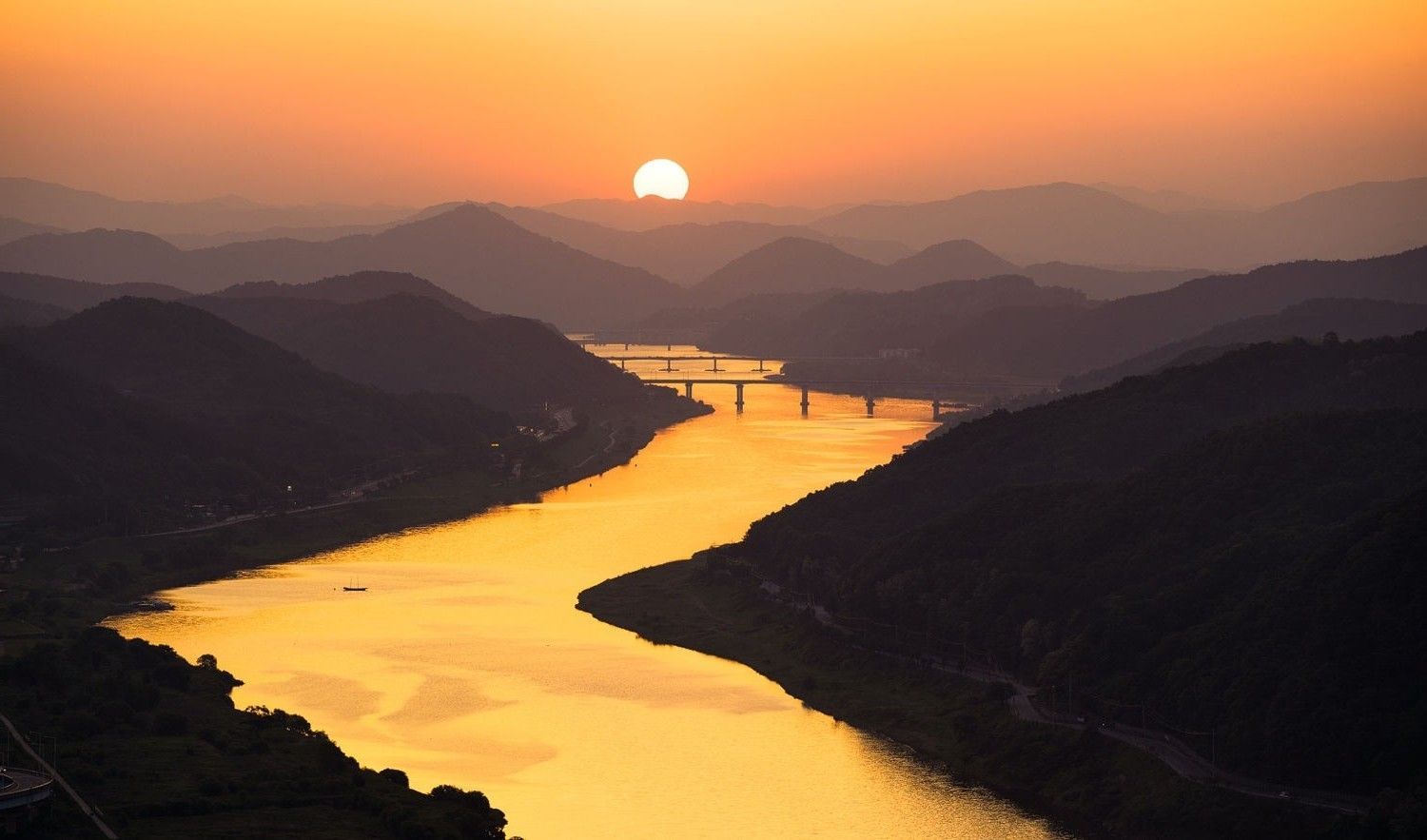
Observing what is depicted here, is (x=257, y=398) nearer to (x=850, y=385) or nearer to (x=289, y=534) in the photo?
(x=289, y=534)

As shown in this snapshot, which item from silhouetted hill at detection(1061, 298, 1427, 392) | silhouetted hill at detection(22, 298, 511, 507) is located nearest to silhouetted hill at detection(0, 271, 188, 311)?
silhouetted hill at detection(22, 298, 511, 507)

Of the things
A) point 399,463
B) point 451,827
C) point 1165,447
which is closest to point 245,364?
point 399,463

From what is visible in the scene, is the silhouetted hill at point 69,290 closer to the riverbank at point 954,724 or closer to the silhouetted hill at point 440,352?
the silhouetted hill at point 440,352

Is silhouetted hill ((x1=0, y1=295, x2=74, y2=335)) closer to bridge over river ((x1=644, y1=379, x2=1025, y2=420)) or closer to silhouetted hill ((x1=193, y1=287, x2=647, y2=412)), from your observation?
silhouetted hill ((x1=193, y1=287, x2=647, y2=412))

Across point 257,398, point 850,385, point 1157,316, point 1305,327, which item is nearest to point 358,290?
point 850,385

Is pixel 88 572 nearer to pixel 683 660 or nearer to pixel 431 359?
pixel 683 660

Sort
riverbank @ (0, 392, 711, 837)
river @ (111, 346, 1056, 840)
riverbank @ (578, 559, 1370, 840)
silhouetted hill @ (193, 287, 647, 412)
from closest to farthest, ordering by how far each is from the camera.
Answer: riverbank @ (0, 392, 711, 837), riverbank @ (578, 559, 1370, 840), river @ (111, 346, 1056, 840), silhouetted hill @ (193, 287, 647, 412)

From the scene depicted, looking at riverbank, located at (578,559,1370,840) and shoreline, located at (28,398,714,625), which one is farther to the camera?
shoreline, located at (28,398,714,625)
